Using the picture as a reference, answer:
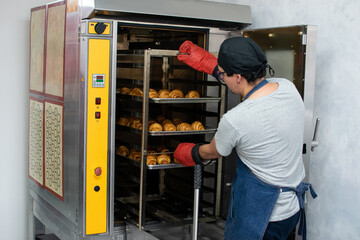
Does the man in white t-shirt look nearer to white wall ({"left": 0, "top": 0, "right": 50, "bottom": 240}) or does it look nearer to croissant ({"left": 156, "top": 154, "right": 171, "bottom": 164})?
croissant ({"left": 156, "top": 154, "right": 171, "bottom": 164})

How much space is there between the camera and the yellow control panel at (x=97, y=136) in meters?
→ 2.83

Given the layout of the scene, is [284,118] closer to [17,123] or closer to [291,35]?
[291,35]

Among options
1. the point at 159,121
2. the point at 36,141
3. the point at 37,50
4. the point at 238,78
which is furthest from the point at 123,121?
the point at 238,78

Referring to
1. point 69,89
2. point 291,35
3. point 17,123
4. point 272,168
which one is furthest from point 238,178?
point 17,123

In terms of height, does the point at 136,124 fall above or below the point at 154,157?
above

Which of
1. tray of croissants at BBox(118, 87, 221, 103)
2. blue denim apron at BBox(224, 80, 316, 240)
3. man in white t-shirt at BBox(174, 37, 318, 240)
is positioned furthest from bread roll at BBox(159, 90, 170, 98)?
blue denim apron at BBox(224, 80, 316, 240)

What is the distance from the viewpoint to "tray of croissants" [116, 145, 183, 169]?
317 centimetres

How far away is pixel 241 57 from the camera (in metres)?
2.31

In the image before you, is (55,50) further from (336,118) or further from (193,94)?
(336,118)

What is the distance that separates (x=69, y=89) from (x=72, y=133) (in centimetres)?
27

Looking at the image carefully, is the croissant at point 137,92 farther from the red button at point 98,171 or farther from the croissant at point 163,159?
the red button at point 98,171

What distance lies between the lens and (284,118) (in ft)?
7.50

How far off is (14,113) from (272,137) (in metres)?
2.52

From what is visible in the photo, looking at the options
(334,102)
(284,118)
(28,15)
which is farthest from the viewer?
(28,15)
